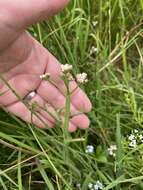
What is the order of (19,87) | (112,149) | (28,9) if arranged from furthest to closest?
1. (19,87)
2. (112,149)
3. (28,9)

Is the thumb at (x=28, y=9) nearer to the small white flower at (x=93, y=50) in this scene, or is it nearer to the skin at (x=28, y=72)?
the skin at (x=28, y=72)

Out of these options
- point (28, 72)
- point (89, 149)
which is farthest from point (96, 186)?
point (28, 72)

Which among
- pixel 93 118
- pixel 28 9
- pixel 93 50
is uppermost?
pixel 28 9

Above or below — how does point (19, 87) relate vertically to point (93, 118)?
above

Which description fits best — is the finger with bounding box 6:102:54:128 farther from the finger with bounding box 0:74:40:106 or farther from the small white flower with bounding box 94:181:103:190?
the small white flower with bounding box 94:181:103:190

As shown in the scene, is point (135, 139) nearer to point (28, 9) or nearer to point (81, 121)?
point (81, 121)

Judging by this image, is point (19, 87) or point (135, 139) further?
point (19, 87)

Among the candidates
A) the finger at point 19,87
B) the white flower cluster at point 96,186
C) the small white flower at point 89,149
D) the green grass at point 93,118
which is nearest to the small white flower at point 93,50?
the green grass at point 93,118
